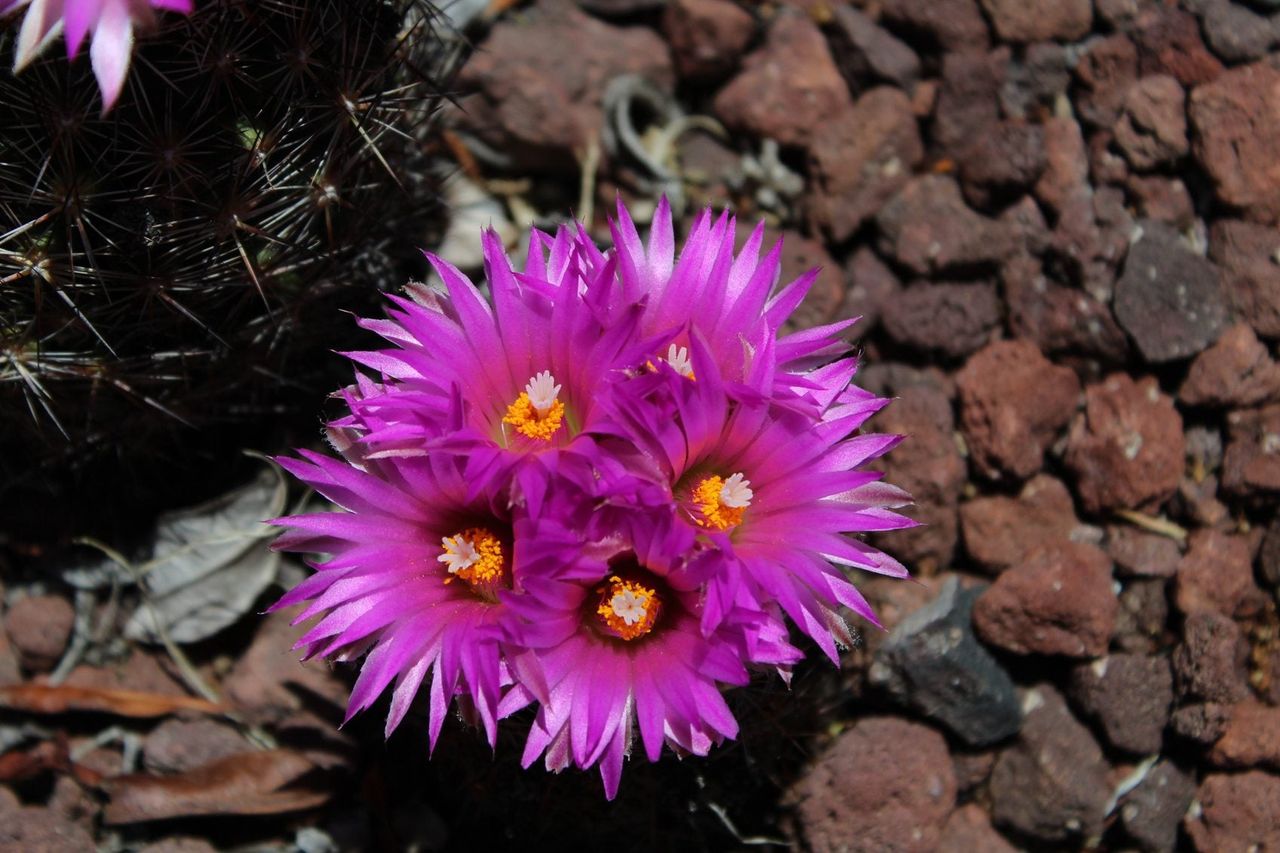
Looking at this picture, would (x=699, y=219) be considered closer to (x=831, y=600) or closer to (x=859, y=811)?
(x=831, y=600)

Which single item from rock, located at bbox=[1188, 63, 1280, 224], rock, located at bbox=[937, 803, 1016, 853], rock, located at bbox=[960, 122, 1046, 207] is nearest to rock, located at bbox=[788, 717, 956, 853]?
rock, located at bbox=[937, 803, 1016, 853]

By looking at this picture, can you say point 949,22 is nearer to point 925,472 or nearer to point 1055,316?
point 1055,316

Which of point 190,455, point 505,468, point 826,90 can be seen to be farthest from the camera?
point 826,90

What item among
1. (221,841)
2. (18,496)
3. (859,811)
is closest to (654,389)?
(859,811)

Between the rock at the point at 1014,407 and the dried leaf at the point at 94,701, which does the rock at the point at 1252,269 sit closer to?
the rock at the point at 1014,407

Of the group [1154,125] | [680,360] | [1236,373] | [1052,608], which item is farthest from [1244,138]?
[680,360]

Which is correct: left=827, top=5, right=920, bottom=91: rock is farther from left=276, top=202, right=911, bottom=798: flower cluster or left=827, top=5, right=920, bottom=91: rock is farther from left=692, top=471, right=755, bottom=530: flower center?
left=692, top=471, right=755, bottom=530: flower center

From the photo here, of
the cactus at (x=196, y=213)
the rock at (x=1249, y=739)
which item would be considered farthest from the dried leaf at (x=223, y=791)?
the rock at (x=1249, y=739)

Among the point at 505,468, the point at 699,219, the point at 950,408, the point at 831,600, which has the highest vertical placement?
the point at 699,219
